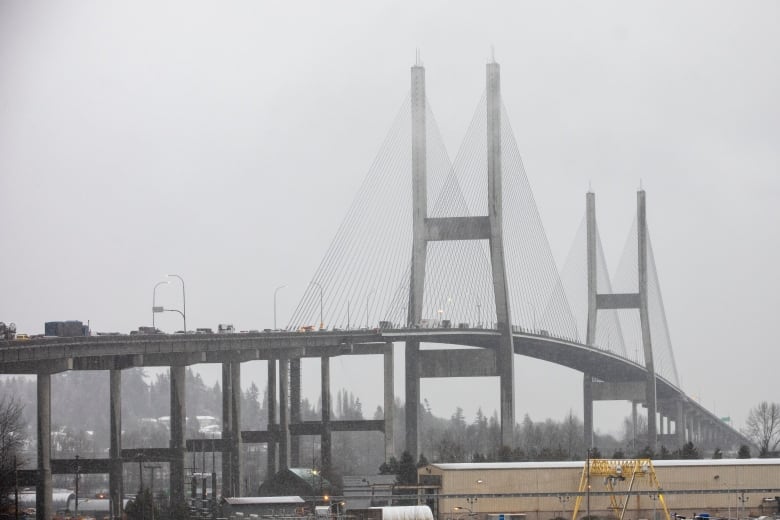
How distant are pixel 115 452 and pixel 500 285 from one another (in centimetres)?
2834

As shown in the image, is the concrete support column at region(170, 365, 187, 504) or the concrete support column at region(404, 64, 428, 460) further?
the concrete support column at region(404, 64, 428, 460)

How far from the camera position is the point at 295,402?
102m

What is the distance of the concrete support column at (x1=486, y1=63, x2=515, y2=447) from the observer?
95125 mm

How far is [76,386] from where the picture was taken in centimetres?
18475

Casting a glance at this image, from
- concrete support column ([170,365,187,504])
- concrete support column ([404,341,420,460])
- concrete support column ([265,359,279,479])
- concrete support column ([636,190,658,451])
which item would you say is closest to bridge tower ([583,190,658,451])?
concrete support column ([636,190,658,451])

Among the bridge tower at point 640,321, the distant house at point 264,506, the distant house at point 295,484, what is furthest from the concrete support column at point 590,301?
the distant house at point 264,506

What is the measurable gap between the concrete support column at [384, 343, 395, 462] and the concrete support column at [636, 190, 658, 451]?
35481 millimetres

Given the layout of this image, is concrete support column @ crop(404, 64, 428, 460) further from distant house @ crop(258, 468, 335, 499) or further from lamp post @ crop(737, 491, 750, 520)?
lamp post @ crop(737, 491, 750, 520)

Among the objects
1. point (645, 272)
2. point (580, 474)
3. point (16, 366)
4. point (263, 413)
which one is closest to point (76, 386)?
point (263, 413)

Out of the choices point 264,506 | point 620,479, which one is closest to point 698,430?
point 264,506

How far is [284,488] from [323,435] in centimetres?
1634

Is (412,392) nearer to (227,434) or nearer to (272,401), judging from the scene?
(272,401)

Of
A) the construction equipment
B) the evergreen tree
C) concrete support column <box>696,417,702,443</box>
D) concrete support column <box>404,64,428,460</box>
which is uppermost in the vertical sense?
concrete support column <box>404,64,428,460</box>

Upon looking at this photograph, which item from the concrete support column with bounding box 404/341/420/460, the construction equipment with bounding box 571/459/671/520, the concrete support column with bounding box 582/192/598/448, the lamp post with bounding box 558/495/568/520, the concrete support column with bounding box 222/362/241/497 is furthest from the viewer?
the concrete support column with bounding box 582/192/598/448
